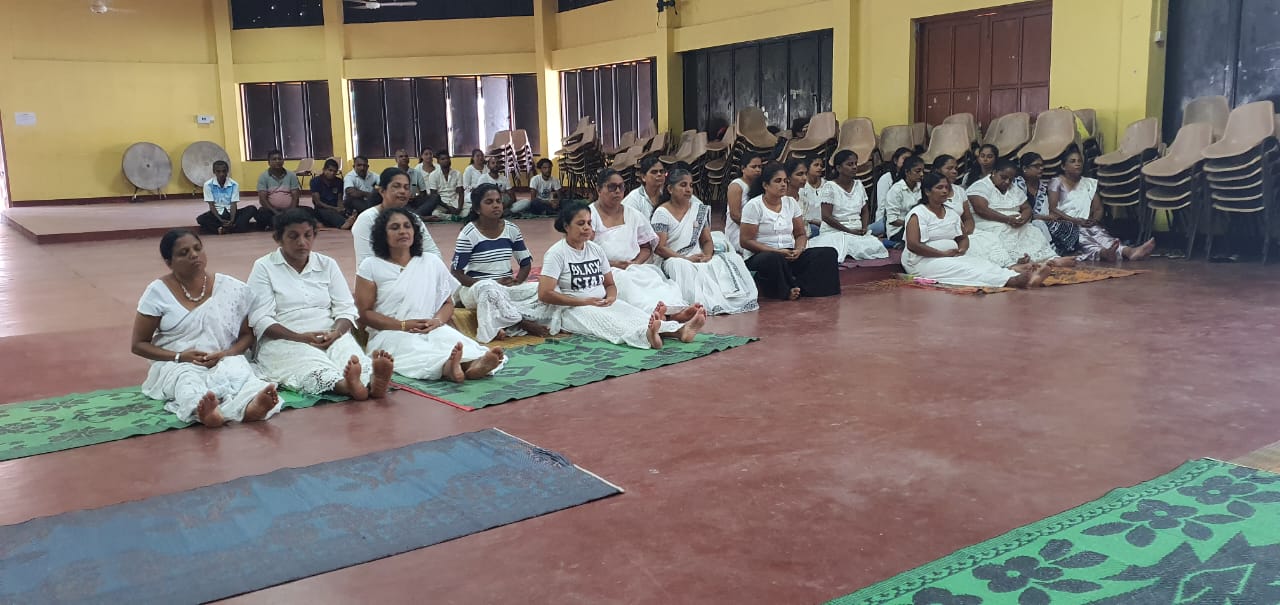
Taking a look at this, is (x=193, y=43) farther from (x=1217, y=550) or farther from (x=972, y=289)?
(x=1217, y=550)

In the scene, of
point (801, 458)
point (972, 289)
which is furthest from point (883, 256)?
point (801, 458)

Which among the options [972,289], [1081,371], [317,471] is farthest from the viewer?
[972,289]

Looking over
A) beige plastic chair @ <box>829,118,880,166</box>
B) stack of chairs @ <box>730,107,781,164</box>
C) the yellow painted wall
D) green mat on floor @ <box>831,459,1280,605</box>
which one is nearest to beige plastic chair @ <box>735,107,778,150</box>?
stack of chairs @ <box>730,107,781,164</box>

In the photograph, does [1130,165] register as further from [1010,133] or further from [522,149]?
[522,149]

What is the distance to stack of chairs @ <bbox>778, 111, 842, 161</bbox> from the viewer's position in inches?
413

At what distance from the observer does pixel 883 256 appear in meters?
7.56

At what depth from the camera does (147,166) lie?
16797mm

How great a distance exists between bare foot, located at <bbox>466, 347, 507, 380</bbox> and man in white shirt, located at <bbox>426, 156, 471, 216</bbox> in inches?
345

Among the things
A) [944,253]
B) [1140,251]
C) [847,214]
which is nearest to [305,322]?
[944,253]

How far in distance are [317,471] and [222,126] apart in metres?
16.4

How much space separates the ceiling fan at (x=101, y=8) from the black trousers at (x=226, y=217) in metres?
5.63

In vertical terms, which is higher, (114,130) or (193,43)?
(193,43)

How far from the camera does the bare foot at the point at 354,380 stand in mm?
3848

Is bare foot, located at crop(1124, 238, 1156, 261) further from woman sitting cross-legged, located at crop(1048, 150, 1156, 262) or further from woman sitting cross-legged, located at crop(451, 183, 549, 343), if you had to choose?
woman sitting cross-legged, located at crop(451, 183, 549, 343)
